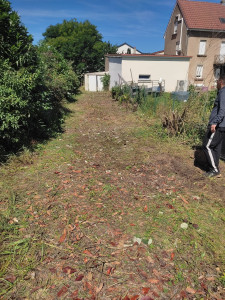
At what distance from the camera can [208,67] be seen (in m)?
22.4

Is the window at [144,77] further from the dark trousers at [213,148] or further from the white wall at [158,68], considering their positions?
the dark trousers at [213,148]

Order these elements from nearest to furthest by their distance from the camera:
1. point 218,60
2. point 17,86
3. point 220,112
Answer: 1. point 220,112
2. point 17,86
3. point 218,60

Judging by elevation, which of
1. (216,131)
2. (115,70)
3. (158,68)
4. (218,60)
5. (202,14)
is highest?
(202,14)

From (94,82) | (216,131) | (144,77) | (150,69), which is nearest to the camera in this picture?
(216,131)

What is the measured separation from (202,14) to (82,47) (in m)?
15.2

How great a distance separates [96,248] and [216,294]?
1304mm

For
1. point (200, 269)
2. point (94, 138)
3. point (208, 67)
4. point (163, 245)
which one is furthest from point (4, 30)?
point (208, 67)

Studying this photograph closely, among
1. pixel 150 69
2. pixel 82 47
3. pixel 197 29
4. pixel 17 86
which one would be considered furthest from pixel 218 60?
pixel 17 86

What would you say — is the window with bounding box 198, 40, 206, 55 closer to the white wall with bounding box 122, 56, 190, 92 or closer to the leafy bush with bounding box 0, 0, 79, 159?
the white wall with bounding box 122, 56, 190, 92

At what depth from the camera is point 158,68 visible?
60.9 ft

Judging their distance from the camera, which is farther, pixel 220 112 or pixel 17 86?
pixel 17 86

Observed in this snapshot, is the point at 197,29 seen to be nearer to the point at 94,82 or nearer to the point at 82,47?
the point at 94,82

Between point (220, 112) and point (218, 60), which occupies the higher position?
point (218, 60)

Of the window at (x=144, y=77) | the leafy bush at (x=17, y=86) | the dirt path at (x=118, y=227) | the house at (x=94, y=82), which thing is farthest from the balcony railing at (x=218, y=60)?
the leafy bush at (x=17, y=86)
